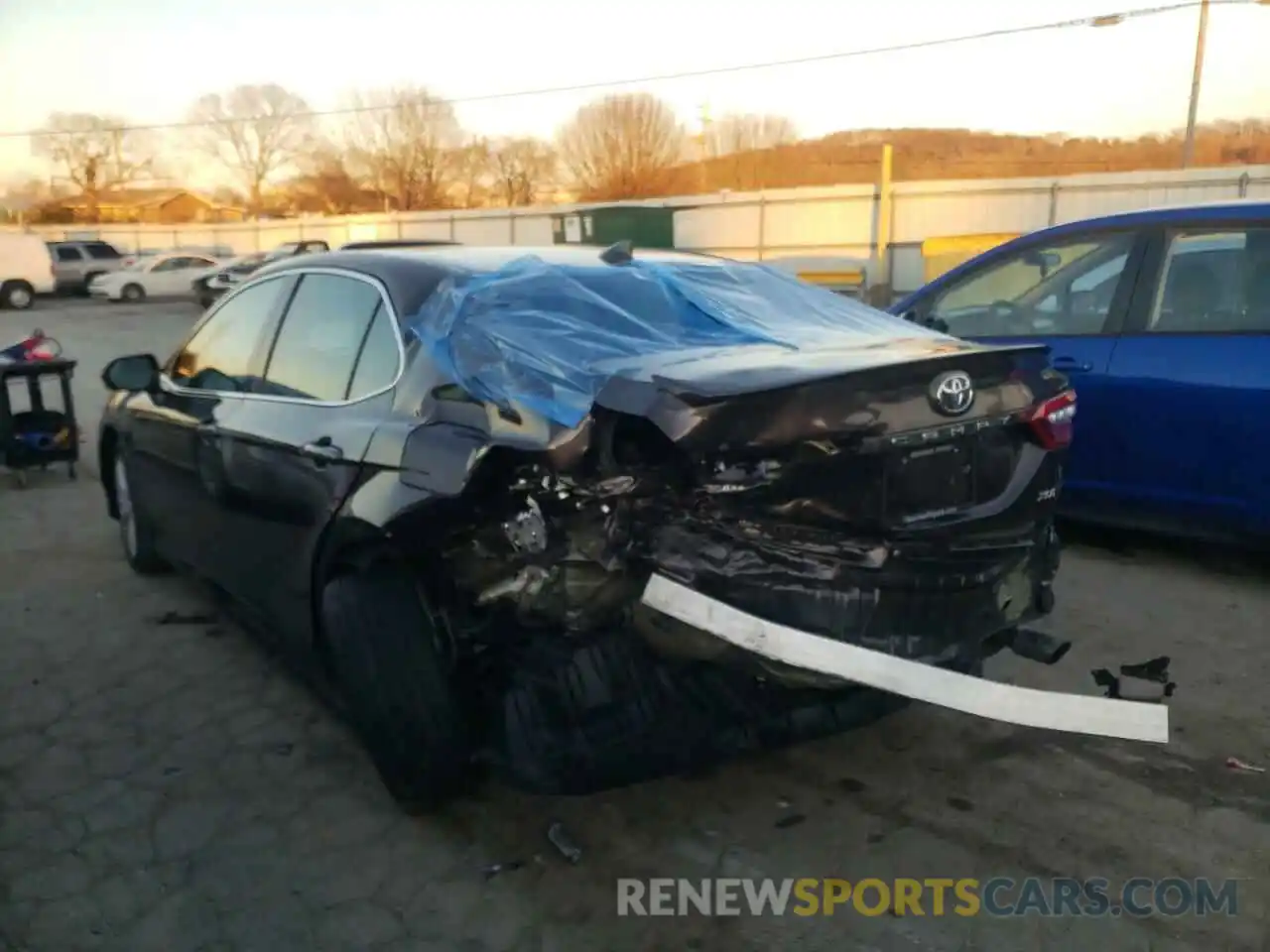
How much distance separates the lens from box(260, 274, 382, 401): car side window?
3287 millimetres

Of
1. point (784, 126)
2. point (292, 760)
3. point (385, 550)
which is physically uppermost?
point (784, 126)

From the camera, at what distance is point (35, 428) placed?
7.36 m

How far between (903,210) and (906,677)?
2554 centimetres

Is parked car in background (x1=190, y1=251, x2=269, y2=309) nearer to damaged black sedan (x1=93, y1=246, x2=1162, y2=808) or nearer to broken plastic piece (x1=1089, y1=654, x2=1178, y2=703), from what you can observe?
damaged black sedan (x1=93, y1=246, x2=1162, y2=808)

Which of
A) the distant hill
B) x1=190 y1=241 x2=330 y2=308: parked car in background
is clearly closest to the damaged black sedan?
x1=190 y1=241 x2=330 y2=308: parked car in background

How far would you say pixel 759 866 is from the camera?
276cm

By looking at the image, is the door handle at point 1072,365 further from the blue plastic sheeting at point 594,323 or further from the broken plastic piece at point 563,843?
the broken plastic piece at point 563,843

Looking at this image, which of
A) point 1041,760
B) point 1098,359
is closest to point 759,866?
point 1041,760

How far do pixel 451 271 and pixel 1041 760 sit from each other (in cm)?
239

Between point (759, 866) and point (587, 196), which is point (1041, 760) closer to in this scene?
point (759, 866)

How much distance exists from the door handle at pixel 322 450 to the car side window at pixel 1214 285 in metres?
3.75

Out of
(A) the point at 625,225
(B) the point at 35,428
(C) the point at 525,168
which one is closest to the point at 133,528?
(B) the point at 35,428

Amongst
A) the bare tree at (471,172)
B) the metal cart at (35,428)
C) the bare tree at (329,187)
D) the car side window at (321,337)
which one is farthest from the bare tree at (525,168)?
the car side window at (321,337)

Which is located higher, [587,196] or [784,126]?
[784,126]
